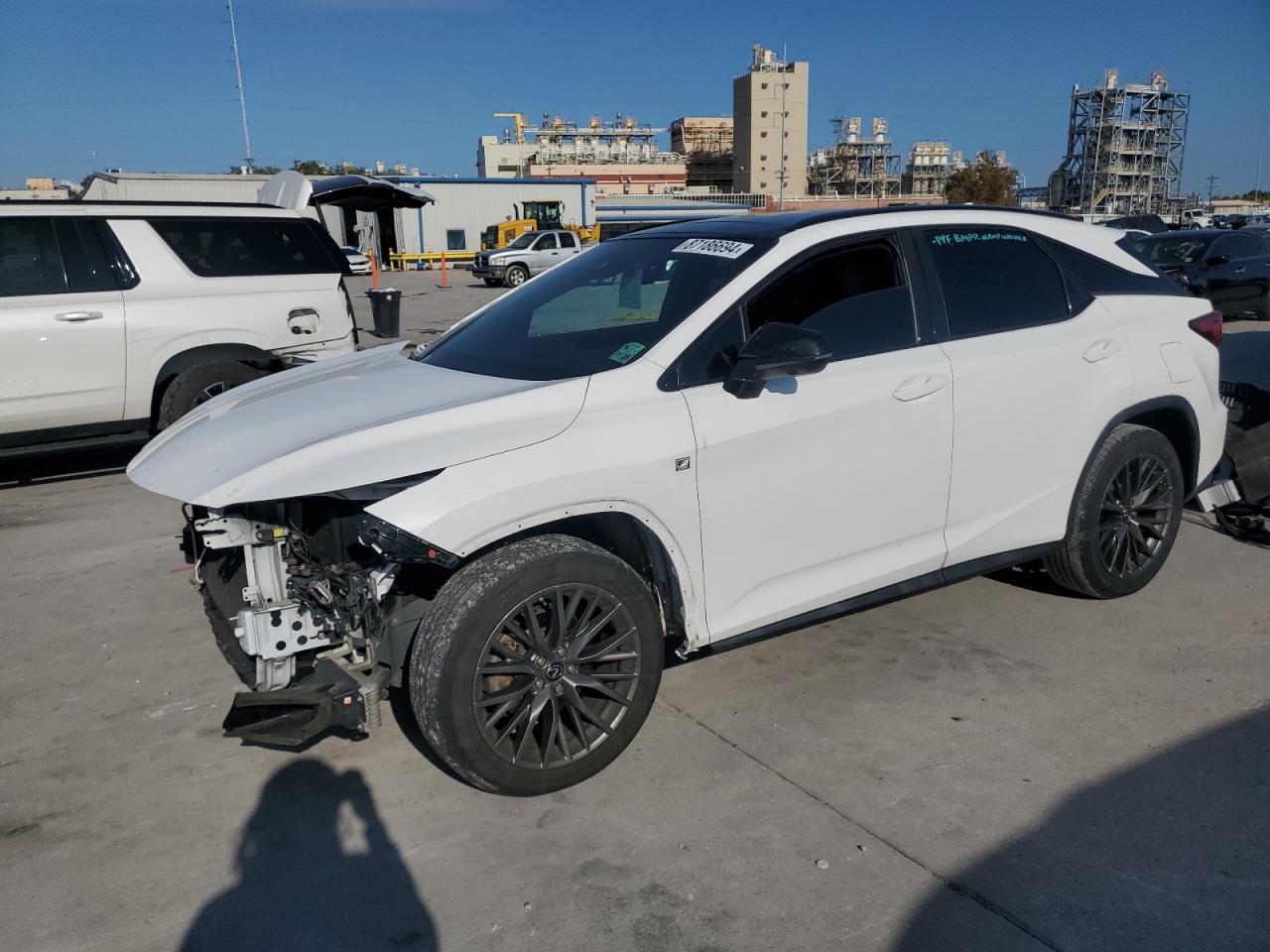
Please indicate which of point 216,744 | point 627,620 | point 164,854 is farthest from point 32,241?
point 627,620

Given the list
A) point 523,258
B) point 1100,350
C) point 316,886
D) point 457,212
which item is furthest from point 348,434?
point 457,212

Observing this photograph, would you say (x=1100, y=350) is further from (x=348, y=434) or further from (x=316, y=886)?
(x=316, y=886)

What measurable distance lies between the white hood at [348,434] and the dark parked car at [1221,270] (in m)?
16.4

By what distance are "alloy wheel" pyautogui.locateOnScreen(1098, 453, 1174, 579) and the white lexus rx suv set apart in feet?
0.14

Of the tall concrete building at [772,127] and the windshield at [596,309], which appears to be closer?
the windshield at [596,309]

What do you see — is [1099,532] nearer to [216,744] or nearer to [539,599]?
[539,599]

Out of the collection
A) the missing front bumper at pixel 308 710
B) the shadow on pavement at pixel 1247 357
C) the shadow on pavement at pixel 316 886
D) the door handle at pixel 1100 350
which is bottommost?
the shadow on pavement at pixel 316 886

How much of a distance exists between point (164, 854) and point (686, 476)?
77.8 inches

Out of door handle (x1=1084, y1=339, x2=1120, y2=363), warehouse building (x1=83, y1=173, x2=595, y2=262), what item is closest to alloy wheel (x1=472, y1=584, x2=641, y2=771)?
door handle (x1=1084, y1=339, x2=1120, y2=363)

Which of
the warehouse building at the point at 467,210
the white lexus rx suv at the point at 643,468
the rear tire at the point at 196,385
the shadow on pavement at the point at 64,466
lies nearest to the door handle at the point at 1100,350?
the white lexus rx suv at the point at 643,468

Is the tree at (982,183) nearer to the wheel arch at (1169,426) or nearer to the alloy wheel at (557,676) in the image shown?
the wheel arch at (1169,426)

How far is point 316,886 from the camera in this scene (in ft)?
8.85

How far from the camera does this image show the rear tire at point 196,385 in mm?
6754

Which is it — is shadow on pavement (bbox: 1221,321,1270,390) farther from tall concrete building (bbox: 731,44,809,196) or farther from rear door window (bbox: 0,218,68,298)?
tall concrete building (bbox: 731,44,809,196)
